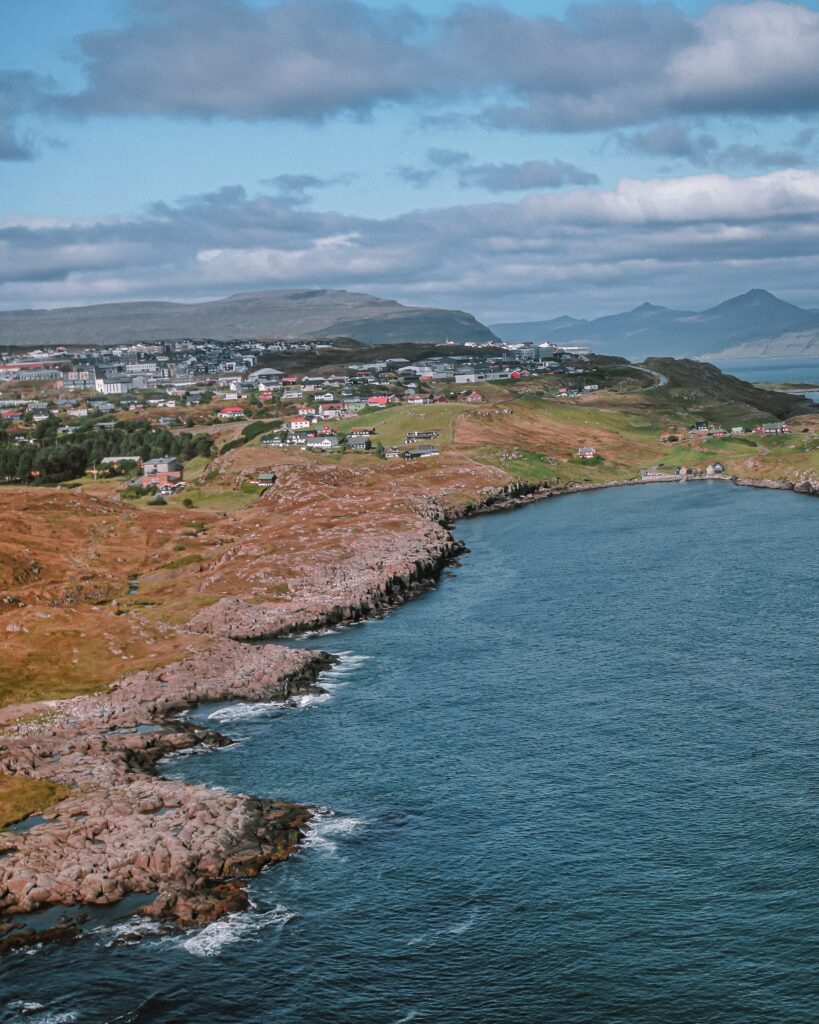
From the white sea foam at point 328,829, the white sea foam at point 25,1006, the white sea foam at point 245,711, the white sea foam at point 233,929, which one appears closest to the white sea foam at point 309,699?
the white sea foam at point 245,711

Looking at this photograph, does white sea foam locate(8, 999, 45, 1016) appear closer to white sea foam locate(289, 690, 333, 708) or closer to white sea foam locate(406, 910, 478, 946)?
white sea foam locate(406, 910, 478, 946)

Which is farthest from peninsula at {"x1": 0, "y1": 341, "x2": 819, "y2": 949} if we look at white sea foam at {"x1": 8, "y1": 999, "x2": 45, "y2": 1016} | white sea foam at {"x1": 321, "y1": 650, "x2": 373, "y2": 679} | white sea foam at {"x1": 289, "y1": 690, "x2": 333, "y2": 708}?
white sea foam at {"x1": 8, "y1": 999, "x2": 45, "y2": 1016}

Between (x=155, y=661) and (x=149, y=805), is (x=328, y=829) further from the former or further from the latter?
(x=155, y=661)

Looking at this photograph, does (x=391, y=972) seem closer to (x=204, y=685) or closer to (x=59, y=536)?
(x=204, y=685)

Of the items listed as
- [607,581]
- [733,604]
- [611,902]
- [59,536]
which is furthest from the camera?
[59,536]

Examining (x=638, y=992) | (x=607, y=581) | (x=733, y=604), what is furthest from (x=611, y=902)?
(x=607, y=581)

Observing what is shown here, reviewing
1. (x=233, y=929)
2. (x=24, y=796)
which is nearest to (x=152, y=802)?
(x=24, y=796)
